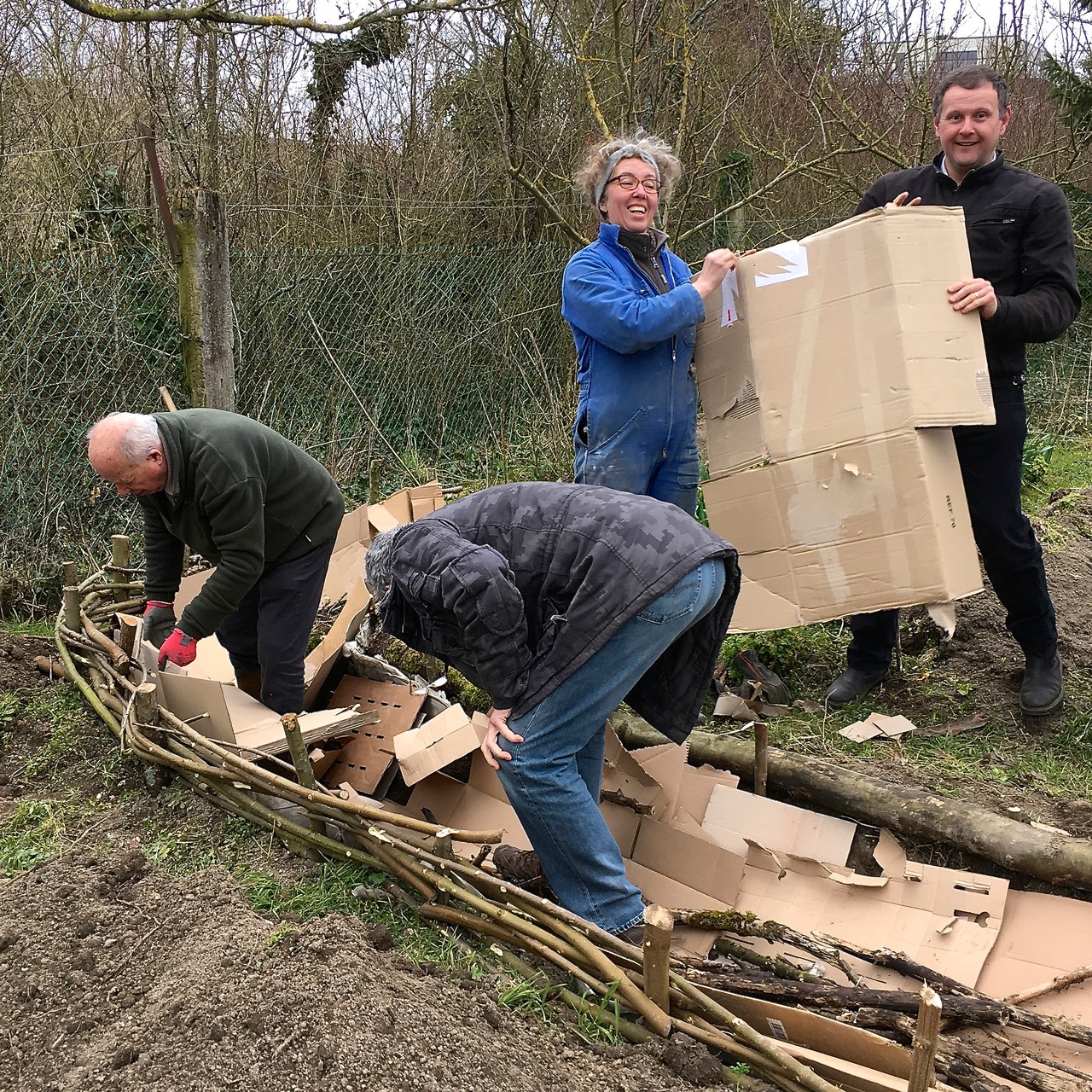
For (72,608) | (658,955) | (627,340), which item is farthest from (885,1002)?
(72,608)

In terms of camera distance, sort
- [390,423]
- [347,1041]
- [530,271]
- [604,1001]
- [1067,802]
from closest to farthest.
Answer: [347,1041], [604,1001], [1067,802], [390,423], [530,271]

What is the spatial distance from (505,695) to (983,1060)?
1.29m

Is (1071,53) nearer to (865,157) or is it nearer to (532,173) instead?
(865,157)

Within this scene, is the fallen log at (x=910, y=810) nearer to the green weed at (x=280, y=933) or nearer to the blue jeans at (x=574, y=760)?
the blue jeans at (x=574, y=760)

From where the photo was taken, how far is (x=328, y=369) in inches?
263

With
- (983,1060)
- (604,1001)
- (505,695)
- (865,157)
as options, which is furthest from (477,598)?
(865,157)

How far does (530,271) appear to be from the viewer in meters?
7.70

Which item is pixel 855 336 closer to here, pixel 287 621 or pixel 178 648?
pixel 287 621

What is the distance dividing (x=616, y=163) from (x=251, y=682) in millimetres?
2426

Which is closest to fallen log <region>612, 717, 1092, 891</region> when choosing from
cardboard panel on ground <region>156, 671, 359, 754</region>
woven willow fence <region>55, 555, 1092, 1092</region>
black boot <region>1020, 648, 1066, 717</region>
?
woven willow fence <region>55, 555, 1092, 1092</region>

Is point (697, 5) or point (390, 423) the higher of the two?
point (697, 5)

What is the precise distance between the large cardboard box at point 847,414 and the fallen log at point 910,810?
0.48m

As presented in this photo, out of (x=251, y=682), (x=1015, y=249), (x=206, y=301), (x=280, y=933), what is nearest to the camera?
(x=280, y=933)

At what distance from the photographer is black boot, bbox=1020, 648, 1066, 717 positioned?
11.1 ft
